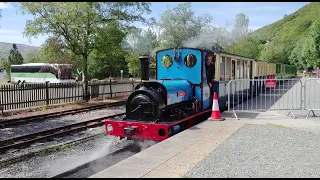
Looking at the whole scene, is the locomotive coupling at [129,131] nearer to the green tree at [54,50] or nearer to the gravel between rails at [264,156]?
the gravel between rails at [264,156]

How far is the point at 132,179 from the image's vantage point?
13.3 feet

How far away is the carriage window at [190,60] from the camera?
8680 millimetres

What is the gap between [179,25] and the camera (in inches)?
1724

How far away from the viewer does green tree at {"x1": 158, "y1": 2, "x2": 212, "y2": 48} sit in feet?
143

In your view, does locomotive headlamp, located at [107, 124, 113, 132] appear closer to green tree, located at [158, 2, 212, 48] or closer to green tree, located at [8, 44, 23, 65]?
green tree, located at [158, 2, 212, 48]

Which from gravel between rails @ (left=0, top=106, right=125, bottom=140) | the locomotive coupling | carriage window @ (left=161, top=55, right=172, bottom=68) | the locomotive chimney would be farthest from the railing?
gravel between rails @ (left=0, top=106, right=125, bottom=140)

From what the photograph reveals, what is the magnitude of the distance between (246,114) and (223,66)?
6.25 feet

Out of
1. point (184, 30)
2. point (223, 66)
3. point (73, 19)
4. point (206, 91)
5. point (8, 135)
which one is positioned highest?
point (184, 30)

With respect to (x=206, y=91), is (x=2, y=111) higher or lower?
lower

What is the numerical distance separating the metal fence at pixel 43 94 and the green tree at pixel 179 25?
2316 cm

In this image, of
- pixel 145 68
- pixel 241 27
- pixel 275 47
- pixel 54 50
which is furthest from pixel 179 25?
pixel 275 47

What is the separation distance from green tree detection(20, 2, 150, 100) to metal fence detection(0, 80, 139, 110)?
5.44ft

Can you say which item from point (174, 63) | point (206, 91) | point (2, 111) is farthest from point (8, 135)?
point (206, 91)

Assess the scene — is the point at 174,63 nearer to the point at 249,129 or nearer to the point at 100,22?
the point at 249,129
